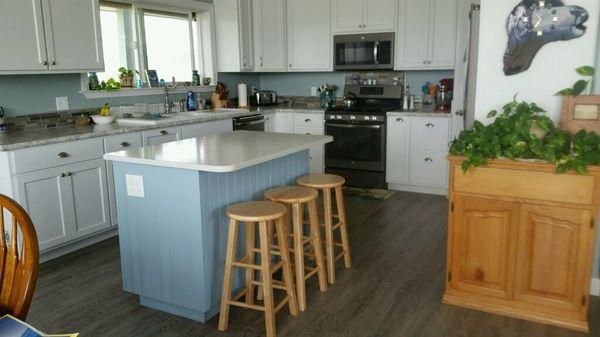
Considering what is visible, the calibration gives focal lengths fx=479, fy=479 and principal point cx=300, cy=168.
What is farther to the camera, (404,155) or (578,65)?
(404,155)

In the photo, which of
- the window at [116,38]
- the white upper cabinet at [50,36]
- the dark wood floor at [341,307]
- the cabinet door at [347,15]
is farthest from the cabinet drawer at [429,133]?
the white upper cabinet at [50,36]

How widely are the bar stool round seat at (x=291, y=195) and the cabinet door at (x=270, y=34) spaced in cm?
343

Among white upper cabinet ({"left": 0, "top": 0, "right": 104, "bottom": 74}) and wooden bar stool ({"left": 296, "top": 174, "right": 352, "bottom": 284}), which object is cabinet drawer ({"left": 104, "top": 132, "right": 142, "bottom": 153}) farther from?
wooden bar stool ({"left": 296, "top": 174, "right": 352, "bottom": 284})

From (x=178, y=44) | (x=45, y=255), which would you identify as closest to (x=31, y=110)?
(x=45, y=255)

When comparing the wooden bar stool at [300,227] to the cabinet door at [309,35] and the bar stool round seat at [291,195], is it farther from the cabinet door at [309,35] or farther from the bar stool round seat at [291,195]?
the cabinet door at [309,35]

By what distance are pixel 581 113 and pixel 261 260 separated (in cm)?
181

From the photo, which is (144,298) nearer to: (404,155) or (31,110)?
(31,110)

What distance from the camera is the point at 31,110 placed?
12.8 feet

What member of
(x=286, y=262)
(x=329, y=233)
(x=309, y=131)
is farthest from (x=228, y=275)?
(x=309, y=131)

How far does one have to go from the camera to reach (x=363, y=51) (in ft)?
17.8

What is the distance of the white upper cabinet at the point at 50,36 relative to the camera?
3432mm

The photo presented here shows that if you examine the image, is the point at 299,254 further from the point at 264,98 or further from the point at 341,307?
the point at 264,98

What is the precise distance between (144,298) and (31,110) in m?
2.11

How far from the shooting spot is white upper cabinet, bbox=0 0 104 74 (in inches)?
135
